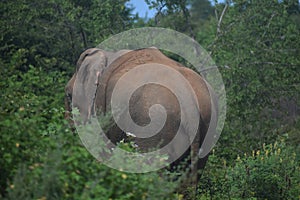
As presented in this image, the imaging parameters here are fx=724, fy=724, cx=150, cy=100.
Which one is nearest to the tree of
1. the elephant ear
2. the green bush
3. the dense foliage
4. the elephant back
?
the dense foliage

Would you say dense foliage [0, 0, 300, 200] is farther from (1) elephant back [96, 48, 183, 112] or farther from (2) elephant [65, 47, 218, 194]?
(1) elephant back [96, 48, 183, 112]

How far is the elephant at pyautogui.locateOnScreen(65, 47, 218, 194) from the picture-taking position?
26.7 ft

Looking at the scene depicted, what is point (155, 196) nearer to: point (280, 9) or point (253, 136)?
point (253, 136)

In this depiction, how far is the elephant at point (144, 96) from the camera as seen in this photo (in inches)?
320

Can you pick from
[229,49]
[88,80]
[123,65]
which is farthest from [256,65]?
[123,65]

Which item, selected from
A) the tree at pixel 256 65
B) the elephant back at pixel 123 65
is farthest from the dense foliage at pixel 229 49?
the elephant back at pixel 123 65

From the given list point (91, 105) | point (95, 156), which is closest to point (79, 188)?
point (95, 156)

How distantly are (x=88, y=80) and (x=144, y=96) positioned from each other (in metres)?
1.86

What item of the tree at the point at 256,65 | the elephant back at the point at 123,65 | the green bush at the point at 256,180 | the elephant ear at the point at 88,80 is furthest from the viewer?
the tree at the point at 256,65

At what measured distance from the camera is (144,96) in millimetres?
8367

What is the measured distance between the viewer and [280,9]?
15789mm

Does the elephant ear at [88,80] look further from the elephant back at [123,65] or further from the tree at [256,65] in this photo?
the tree at [256,65]

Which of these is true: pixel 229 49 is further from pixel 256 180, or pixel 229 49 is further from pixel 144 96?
pixel 144 96

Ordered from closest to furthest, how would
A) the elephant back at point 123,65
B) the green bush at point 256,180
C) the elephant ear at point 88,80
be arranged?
the green bush at point 256,180, the elephant back at point 123,65, the elephant ear at point 88,80
